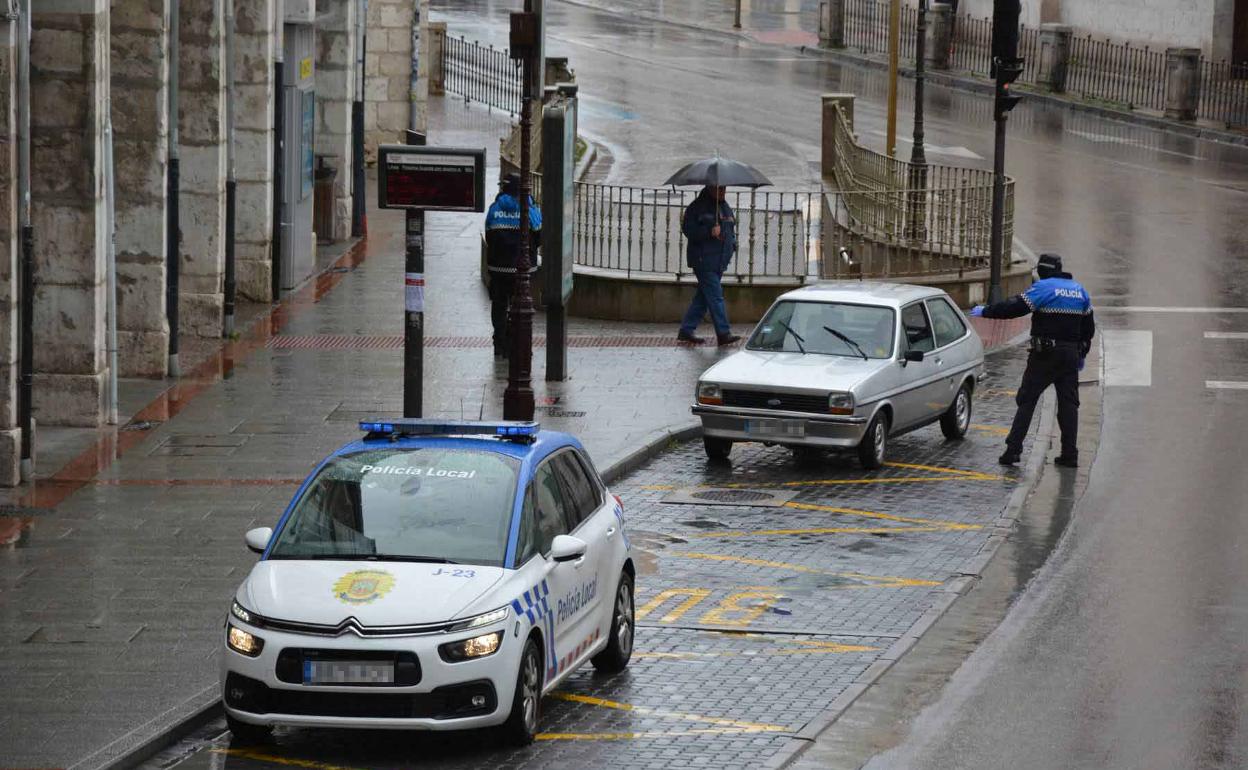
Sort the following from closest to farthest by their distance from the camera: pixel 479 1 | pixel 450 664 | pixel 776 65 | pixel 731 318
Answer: pixel 450 664
pixel 731 318
pixel 776 65
pixel 479 1

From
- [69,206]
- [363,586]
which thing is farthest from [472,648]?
[69,206]

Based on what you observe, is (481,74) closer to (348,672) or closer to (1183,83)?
(1183,83)

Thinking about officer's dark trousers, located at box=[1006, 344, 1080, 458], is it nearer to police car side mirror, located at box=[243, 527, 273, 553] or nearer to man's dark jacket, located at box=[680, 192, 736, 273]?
man's dark jacket, located at box=[680, 192, 736, 273]

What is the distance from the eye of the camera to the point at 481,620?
34.9ft

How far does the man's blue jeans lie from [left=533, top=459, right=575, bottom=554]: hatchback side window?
12135 mm

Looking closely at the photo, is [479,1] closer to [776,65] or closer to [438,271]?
[776,65]

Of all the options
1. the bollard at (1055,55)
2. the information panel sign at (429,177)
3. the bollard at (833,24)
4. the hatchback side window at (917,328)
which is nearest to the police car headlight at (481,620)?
the information panel sign at (429,177)

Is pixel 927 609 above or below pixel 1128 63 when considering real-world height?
below

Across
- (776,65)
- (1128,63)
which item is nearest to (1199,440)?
(1128,63)

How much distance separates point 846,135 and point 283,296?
9.74 meters

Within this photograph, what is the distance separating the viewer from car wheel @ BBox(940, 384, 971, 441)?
66.2 feet

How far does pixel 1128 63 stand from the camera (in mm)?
51188

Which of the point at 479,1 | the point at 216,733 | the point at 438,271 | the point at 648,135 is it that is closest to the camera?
the point at 216,733

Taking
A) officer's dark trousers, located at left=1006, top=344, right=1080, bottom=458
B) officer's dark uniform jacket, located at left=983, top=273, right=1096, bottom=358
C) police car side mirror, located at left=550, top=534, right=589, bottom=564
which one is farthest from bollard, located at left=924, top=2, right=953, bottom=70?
police car side mirror, located at left=550, top=534, right=589, bottom=564
